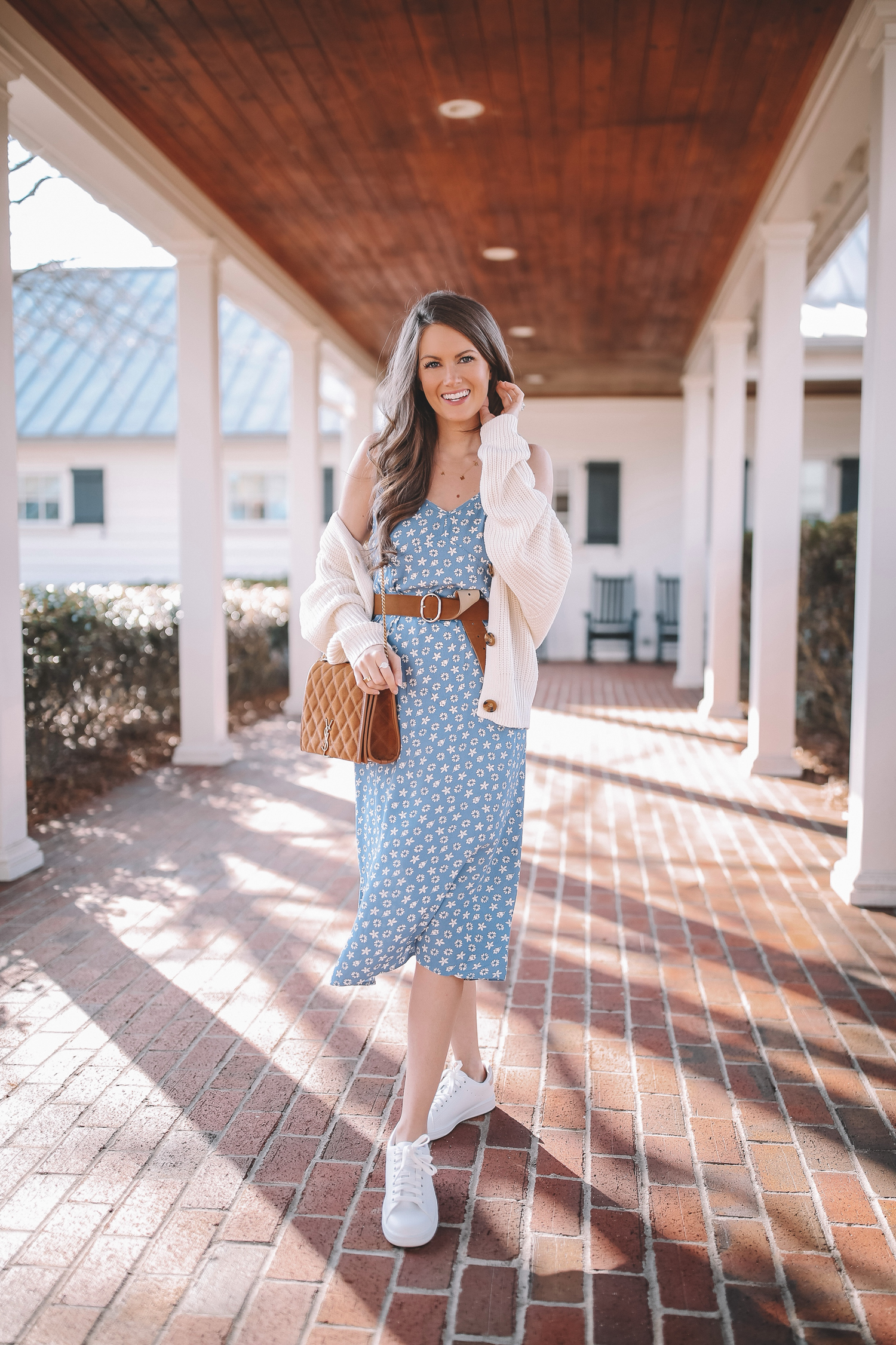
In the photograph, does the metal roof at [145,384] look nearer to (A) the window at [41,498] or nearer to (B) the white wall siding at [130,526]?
(B) the white wall siding at [130,526]

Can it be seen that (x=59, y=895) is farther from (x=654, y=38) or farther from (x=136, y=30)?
(x=654, y=38)

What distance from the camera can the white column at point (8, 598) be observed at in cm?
391

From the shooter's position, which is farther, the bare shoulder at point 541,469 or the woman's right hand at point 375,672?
the bare shoulder at point 541,469

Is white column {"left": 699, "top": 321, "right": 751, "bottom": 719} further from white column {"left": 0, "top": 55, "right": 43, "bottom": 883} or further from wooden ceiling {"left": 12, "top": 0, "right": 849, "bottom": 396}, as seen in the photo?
white column {"left": 0, "top": 55, "right": 43, "bottom": 883}

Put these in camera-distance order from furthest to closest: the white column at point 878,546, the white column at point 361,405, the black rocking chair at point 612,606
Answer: the black rocking chair at point 612,606 → the white column at point 361,405 → the white column at point 878,546

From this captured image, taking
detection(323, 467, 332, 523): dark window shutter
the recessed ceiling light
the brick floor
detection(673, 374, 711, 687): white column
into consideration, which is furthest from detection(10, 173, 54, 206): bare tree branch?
detection(323, 467, 332, 523): dark window shutter

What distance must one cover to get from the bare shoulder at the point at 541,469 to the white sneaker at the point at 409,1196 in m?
1.29

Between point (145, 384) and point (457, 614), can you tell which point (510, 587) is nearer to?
point (457, 614)

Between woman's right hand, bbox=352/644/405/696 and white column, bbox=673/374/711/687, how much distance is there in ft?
29.1

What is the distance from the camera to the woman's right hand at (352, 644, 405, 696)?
1985mm

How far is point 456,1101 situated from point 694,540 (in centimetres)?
887

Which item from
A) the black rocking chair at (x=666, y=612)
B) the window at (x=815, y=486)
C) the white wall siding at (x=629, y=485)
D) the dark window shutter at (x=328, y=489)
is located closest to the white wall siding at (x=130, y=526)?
the dark window shutter at (x=328, y=489)

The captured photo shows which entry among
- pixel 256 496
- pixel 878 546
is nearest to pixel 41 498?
pixel 256 496

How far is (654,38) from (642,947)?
11.1 feet
